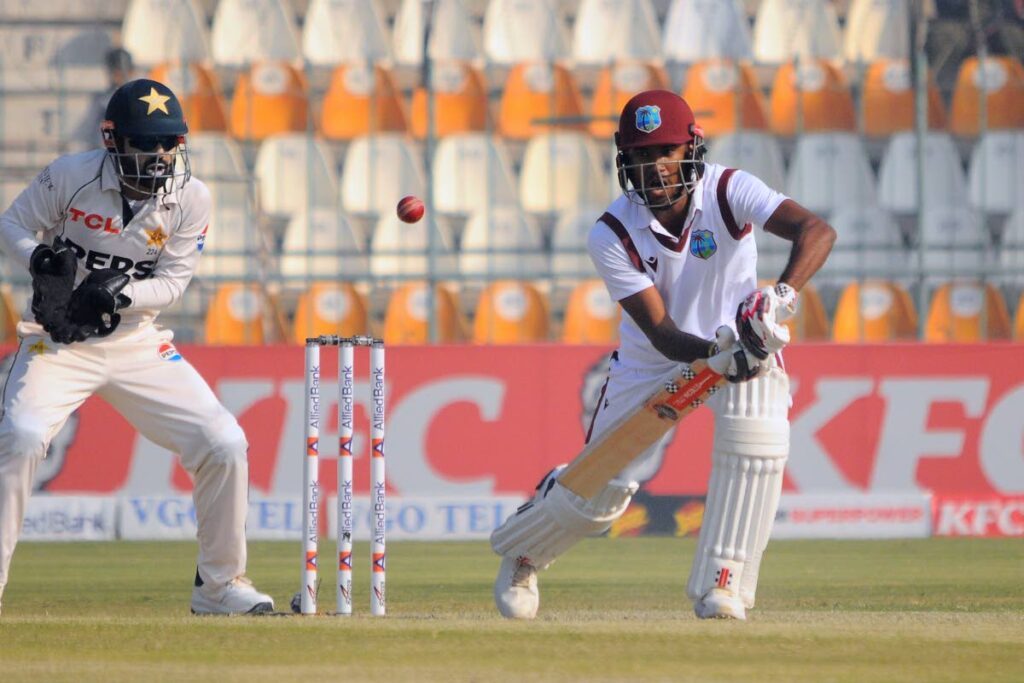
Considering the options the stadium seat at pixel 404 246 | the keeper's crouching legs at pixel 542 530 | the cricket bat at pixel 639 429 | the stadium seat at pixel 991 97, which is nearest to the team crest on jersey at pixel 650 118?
the cricket bat at pixel 639 429

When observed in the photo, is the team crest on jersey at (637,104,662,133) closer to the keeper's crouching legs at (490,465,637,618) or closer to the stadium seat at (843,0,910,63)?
the keeper's crouching legs at (490,465,637,618)

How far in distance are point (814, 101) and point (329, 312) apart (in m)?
5.41

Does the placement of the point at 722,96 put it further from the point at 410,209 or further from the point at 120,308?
the point at 120,308

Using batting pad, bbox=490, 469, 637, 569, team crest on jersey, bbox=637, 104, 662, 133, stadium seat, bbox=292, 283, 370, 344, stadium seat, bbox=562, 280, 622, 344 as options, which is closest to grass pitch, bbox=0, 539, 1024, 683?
batting pad, bbox=490, 469, 637, 569

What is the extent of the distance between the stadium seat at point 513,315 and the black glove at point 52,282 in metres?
8.77

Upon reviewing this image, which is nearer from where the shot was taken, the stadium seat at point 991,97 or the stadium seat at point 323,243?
the stadium seat at point 323,243

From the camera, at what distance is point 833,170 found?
1577cm

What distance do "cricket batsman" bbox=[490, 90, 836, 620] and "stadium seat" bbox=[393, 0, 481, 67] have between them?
11633mm

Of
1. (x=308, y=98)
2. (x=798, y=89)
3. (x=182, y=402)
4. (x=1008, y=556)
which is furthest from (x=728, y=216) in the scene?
(x=308, y=98)

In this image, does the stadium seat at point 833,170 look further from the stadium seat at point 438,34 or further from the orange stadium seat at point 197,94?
the orange stadium seat at point 197,94

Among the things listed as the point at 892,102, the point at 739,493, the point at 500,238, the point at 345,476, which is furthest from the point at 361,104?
the point at 739,493

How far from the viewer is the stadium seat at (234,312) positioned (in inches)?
541

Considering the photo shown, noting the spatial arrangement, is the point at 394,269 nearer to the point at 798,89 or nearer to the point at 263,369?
the point at 263,369

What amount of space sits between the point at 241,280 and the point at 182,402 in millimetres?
7487
